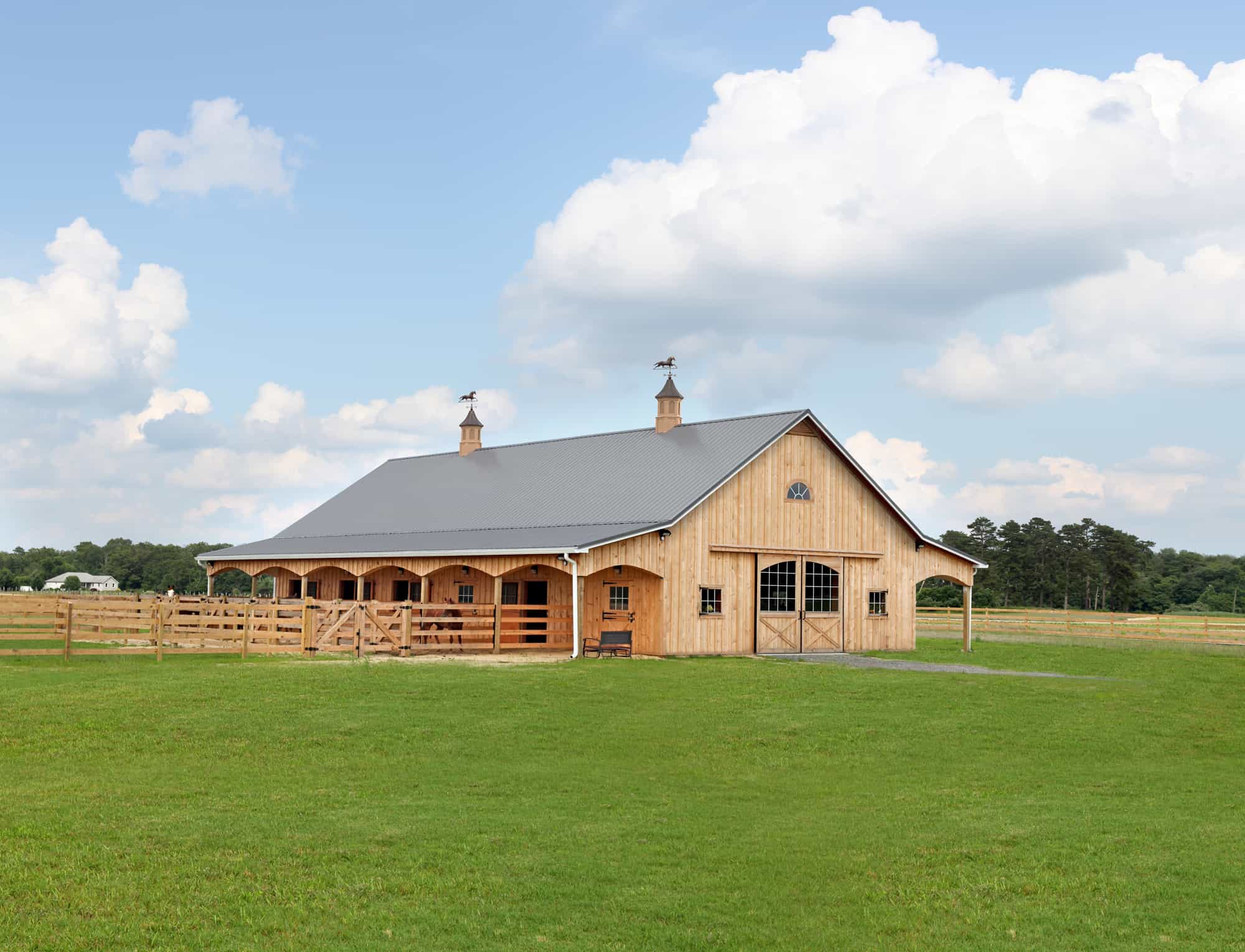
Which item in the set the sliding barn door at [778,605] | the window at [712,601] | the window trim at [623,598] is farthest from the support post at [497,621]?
the sliding barn door at [778,605]

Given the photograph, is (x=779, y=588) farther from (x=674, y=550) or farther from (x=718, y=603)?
(x=674, y=550)

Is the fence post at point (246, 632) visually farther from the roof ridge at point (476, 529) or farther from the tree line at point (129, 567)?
the tree line at point (129, 567)

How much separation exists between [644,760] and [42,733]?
7590mm

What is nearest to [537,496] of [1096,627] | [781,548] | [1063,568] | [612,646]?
[781,548]

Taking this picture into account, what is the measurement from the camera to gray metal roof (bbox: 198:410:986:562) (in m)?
30.6

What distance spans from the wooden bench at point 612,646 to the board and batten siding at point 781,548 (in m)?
1.07

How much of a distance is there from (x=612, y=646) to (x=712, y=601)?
3.15m

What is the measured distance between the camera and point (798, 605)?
31.7m

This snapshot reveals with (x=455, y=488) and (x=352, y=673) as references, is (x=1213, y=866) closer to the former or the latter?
(x=352, y=673)

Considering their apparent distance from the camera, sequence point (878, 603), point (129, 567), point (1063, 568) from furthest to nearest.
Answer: point (129, 567) → point (1063, 568) → point (878, 603)

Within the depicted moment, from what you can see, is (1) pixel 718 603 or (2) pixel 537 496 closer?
(1) pixel 718 603

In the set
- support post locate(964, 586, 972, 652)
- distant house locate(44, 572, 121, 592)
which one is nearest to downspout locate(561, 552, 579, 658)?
support post locate(964, 586, 972, 652)

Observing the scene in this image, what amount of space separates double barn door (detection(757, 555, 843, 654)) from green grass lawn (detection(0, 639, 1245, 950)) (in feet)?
28.7

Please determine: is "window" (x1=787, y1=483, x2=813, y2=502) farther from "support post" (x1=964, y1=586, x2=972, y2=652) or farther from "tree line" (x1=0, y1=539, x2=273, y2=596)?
"tree line" (x1=0, y1=539, x2=273, y2=596)
